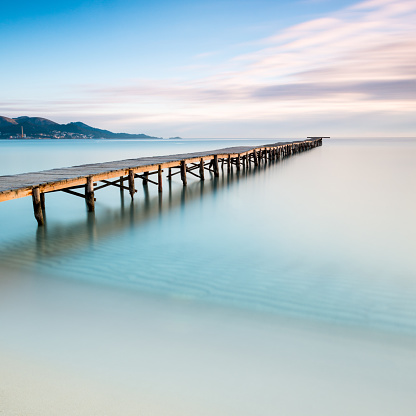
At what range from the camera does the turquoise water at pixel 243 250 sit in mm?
5055

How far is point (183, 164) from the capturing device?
16062mm

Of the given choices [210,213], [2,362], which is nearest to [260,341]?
[2,362]

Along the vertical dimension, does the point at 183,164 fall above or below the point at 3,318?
above

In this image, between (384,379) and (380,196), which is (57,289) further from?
(380,196)

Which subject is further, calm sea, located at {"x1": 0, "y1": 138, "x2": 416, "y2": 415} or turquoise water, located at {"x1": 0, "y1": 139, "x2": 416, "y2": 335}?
turquoise water, located at {"x1": 0, "y1": 139, "x2": 416, "y2": 335}

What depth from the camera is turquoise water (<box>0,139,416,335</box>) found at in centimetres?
505

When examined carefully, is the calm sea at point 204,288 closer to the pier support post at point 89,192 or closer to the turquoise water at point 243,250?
the turquoise water at point 243,250

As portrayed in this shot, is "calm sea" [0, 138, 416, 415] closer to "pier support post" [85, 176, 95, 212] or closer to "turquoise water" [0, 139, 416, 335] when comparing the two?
"turquoise water" [0, 139, 416, 335]

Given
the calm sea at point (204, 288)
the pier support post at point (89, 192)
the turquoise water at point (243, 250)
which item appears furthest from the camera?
the pier support post at point (89, 192)

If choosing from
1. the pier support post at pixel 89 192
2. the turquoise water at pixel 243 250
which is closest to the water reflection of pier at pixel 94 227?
the turquoise water at pixel 243 250

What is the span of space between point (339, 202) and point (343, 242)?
5.92 metres

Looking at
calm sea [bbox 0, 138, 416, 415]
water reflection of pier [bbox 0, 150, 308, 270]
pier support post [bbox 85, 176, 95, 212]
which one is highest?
pier support post [bbox 85, 176, 95, 212]

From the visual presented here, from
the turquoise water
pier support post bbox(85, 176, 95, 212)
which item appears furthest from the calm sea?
pier support post bbox(85, 176, 95, 212)

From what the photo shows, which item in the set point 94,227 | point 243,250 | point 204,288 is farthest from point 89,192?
point 204,288
